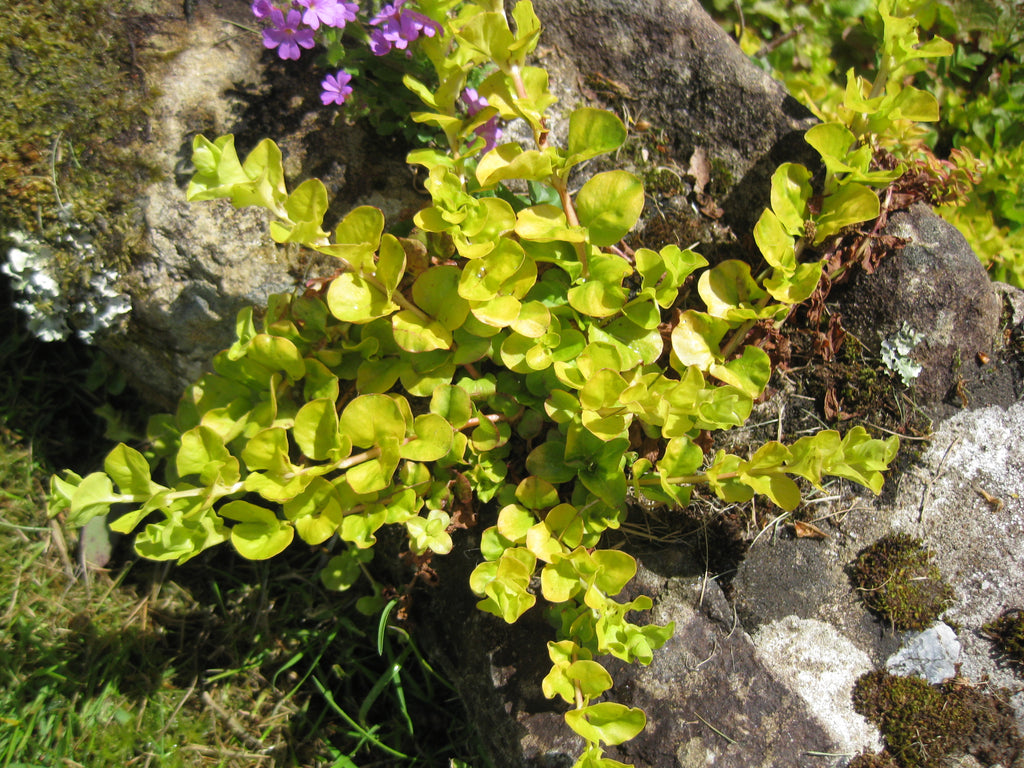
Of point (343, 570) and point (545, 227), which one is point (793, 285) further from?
point (343, 570)

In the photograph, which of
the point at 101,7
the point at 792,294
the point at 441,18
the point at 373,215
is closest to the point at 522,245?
the point at 373,215

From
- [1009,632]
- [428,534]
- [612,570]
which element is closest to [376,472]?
[428,534]

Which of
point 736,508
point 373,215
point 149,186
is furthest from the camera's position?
point 149,186

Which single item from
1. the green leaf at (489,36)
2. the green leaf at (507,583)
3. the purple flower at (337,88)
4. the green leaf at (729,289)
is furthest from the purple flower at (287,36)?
the green leaf at (507,583)

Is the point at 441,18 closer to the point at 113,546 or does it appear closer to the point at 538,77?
the point at 538,77

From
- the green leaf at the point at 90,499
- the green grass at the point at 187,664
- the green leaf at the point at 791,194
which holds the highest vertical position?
the green leaf at the point at 791,194

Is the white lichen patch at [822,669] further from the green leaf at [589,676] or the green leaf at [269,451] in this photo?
the green leaf at [269,451]

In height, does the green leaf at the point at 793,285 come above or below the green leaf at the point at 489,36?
below
